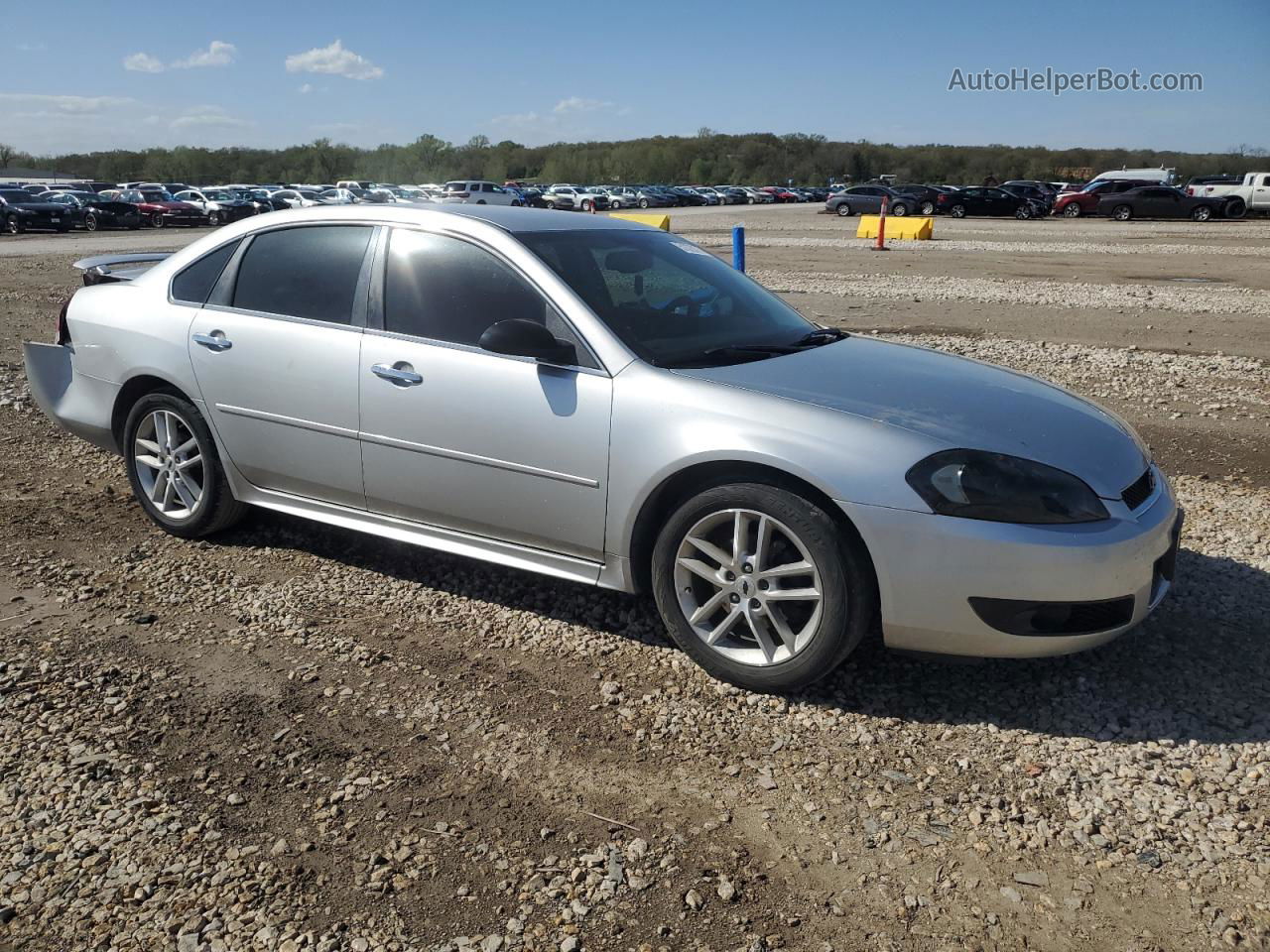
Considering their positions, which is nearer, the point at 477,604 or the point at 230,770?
the point at 230,770

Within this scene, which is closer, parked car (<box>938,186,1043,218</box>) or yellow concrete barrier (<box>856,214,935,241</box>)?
yellow concrete barrier (<box>856,214,935,241</box>)

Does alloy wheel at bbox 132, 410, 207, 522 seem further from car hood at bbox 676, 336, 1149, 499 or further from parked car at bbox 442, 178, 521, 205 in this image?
parked car at bbox 442, 178, 521, 205

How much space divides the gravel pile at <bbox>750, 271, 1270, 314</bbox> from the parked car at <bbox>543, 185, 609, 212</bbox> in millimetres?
42757

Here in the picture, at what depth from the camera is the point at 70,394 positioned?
556 centimetres

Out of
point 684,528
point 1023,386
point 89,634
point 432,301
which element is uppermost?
point 432,301

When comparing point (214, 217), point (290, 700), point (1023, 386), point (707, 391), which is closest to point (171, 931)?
point (290, 700)

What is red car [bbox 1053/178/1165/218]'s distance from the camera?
4269 cm

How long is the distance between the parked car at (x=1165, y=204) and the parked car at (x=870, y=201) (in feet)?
27.8

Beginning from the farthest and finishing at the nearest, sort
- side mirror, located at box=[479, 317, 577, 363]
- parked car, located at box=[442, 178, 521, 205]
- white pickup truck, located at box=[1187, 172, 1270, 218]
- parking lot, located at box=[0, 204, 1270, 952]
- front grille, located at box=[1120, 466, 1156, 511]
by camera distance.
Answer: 1. parked car, located at box=[442, 178, 521, 205]
2. white pickup truck, located at box=[1187, 172, 1270, 218]
3. side mirror, located at box=[479, 317, 577, 363]
4. front grille, located at box=[1120, 466, 1156, 511]
5. parking lot, located at box=[0, 204, 1270, 952]

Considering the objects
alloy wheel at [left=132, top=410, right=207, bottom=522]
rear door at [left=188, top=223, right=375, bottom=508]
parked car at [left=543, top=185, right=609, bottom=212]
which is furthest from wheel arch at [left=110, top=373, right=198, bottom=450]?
parked car at [left=543, top=185, right=609, bottom=212]

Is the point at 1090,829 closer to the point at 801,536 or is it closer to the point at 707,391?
the point at 801,536

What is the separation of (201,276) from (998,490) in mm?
3786

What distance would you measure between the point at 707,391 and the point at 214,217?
48.1 meters

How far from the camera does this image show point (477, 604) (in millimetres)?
4516
